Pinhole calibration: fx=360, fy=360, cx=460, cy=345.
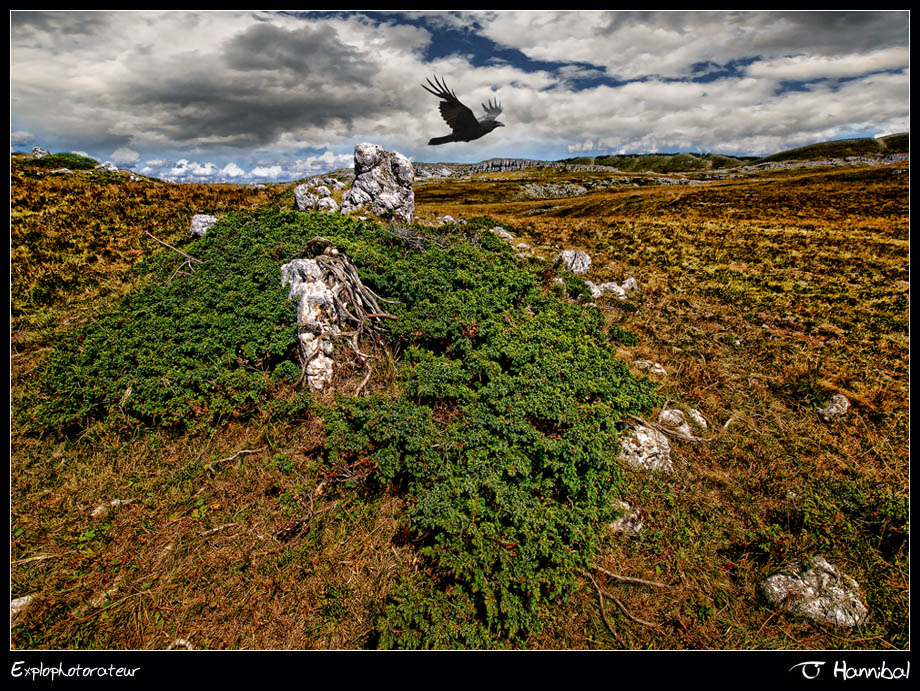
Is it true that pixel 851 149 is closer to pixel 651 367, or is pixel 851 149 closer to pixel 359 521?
pixel 651 367

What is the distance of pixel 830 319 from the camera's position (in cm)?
1359

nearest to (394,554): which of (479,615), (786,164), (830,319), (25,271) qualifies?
(479,615)

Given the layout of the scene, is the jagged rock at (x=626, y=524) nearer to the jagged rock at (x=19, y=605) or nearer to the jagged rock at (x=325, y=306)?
→ the jagged rock at (x=325, y=306)

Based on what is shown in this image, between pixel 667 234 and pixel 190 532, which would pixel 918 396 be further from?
pixel 667 234

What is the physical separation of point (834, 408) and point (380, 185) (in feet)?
59.9

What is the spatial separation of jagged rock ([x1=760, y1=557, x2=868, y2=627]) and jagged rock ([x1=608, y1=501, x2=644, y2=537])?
5.10 ft

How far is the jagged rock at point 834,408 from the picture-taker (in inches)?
316

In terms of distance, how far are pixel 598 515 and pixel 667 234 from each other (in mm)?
29965

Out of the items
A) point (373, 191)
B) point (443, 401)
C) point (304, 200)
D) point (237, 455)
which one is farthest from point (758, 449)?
point (304, 200)

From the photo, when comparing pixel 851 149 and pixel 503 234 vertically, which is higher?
pixel 851 149

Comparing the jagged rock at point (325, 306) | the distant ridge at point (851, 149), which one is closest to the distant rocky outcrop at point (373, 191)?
the jagged rock at point (325, 306)

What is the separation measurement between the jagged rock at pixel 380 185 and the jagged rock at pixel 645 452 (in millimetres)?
14186

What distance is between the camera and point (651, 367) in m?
9.43

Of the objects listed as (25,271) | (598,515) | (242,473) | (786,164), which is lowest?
(598,515)
